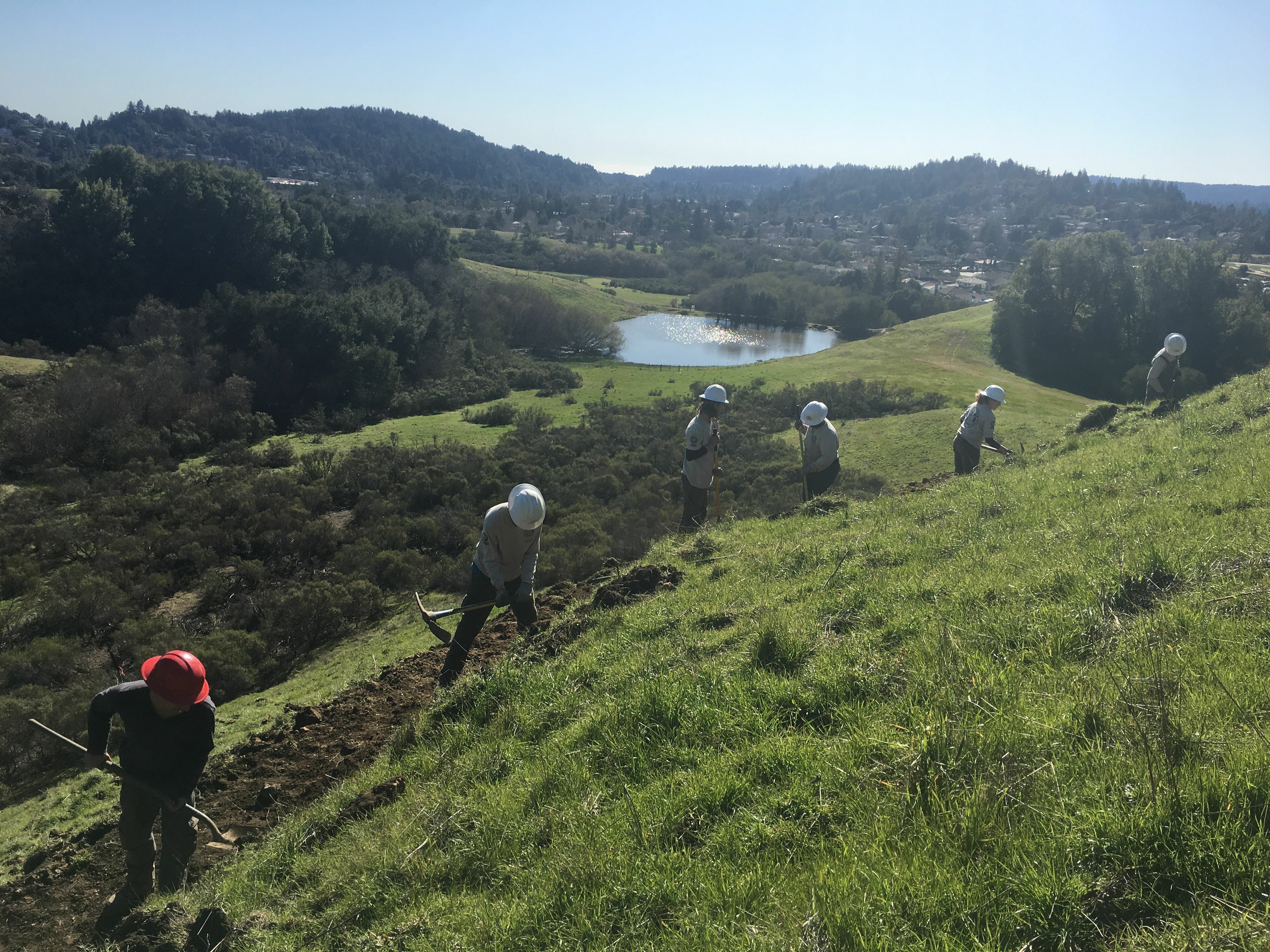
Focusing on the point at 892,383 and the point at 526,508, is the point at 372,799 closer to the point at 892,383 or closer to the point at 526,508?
the point at 526,508

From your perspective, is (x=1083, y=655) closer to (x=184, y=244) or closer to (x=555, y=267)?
(x=184, y=244)

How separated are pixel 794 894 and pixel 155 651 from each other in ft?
49.1

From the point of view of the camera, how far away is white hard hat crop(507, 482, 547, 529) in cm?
744

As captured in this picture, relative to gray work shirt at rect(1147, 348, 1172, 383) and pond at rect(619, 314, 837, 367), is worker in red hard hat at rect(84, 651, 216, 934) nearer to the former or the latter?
gray work shirt at rect(1147, 348, 1172, 383)

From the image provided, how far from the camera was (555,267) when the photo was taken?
114 m

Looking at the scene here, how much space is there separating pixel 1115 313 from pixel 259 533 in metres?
58.7

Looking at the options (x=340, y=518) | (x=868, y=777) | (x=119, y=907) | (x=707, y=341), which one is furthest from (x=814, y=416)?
(x=707, y=341)

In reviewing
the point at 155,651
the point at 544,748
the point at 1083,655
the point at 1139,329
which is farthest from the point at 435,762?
the point at 1139,329

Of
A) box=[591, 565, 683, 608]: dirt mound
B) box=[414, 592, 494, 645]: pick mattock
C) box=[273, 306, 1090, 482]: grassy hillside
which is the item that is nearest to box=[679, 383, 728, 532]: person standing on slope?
box=[591, 565, 683, 608]: dirt mound

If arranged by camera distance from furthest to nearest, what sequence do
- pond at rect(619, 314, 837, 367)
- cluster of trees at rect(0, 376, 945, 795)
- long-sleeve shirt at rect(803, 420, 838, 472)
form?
pond at rect(619, 314, 837, 367), cluster of trees at rect(0, 376, 945, 795), long-sleeve shirt at rect(803, 420, 838, 472)

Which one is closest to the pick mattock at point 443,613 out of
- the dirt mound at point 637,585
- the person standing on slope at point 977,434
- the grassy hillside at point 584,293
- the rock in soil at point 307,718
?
the dirt mound at point 637,585

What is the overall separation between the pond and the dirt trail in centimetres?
5529

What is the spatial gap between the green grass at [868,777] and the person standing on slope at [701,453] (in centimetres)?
439

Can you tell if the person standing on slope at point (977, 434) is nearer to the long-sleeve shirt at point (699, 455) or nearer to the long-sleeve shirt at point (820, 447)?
the long-sleeve shirt at point (820, 447)
